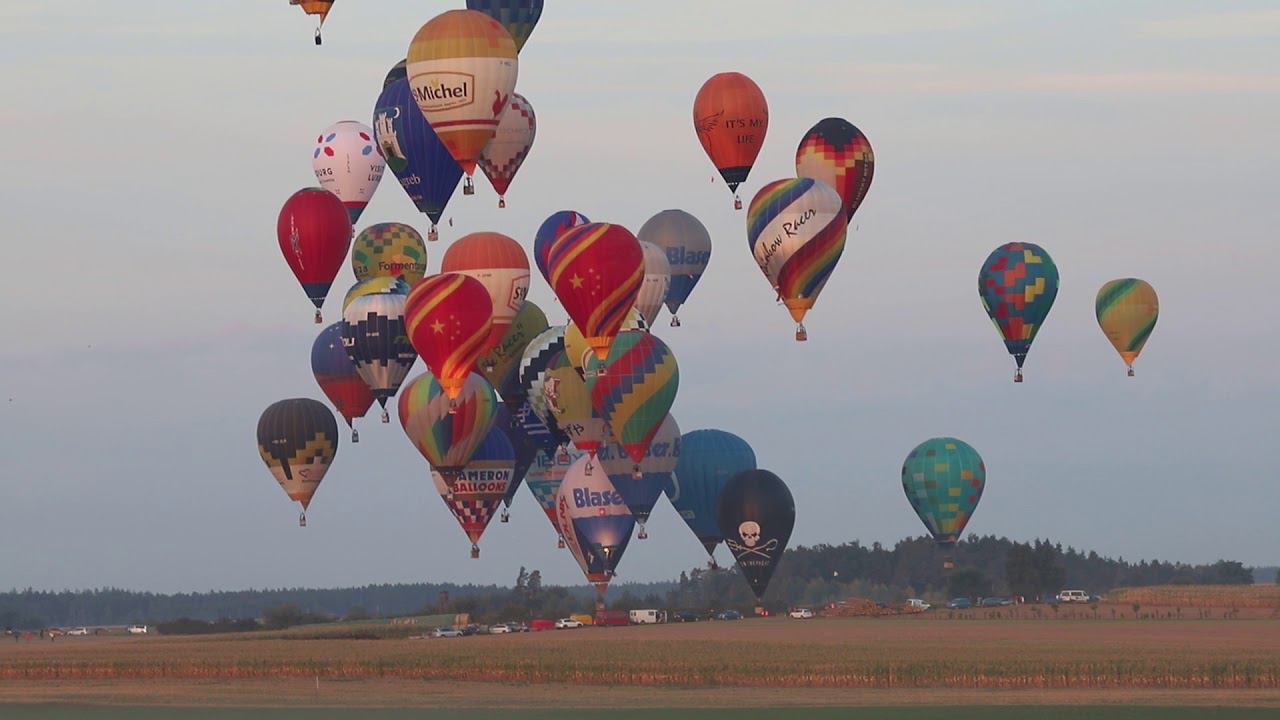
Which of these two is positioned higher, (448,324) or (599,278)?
(599,278)

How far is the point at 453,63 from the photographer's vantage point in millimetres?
69188

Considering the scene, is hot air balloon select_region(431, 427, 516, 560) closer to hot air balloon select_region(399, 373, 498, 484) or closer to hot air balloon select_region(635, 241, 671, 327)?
hot air balloon select_region(399, 373, 498, 484)

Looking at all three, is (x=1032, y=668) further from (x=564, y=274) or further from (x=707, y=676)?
(x=564, y=274)

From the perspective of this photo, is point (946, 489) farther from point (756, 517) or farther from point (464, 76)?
point (464, 76)

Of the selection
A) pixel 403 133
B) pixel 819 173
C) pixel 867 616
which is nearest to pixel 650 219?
pixel 819 173

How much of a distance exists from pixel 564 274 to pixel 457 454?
10124 millimetres

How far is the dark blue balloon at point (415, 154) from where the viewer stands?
7488 cm

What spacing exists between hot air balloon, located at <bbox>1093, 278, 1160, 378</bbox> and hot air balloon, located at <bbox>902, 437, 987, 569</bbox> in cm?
748

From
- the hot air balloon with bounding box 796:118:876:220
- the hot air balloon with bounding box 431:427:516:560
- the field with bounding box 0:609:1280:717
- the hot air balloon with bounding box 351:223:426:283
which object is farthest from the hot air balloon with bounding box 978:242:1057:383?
the hot air balloon with bounding box 351:223:426:283

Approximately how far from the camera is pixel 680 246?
86.6 meters

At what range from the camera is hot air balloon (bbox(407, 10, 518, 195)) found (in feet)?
227

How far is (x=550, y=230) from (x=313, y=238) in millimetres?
9673

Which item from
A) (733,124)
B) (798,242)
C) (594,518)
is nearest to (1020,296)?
(798,242)

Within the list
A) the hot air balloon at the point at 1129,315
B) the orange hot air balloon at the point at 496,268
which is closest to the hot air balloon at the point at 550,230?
the orange hot air balloon at the point at 496,268
